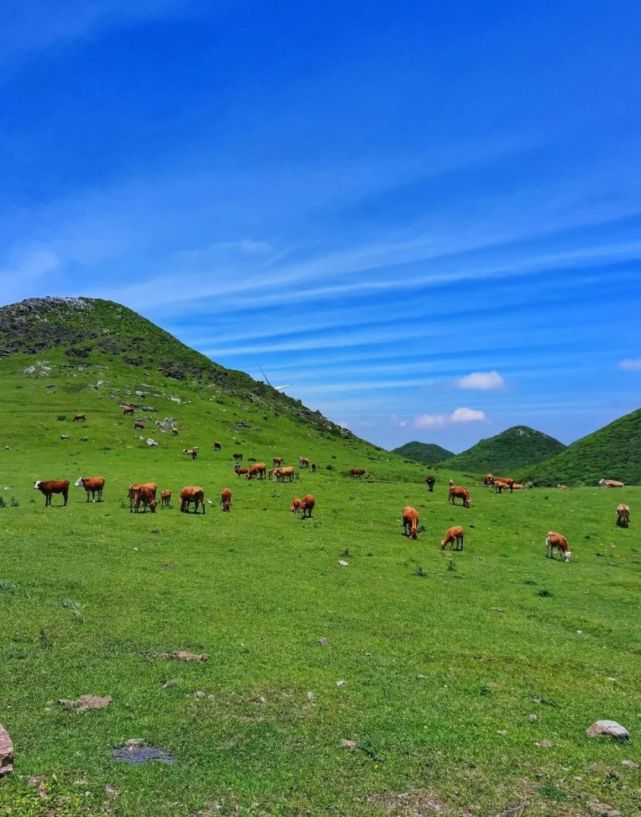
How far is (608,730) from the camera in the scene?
10.2m

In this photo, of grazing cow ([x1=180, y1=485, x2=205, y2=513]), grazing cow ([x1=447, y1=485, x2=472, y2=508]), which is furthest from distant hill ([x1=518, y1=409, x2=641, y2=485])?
grazing cow ([x1=180, y1=485, x2=205, y2=513])

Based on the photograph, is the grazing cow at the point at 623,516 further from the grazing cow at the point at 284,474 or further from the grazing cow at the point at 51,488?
the grazing cow at the point at 51,488

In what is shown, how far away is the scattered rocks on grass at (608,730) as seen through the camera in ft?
33.2

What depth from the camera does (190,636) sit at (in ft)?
45.9

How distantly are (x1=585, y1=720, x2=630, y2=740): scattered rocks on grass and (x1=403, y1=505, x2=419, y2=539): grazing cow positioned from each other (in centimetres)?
2073

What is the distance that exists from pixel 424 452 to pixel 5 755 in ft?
A: 519

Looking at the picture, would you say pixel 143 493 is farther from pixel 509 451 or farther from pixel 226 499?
pixel 509 451

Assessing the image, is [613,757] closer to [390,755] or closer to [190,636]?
[390,755]

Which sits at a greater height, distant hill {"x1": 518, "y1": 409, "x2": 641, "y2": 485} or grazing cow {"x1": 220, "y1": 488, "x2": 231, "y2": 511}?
distant hill {"x1": 518, "y1": 409, "x2": 641, "y2": 485}

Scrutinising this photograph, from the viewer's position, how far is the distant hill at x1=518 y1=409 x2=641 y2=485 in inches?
2766

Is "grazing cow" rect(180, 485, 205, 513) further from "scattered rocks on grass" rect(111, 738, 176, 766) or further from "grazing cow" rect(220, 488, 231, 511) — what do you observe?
"scattered rocks on grass" rect(111, 738, 176, 766)

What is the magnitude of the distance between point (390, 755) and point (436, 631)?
23.2 feet

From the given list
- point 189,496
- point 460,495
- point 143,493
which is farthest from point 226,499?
point 460,495

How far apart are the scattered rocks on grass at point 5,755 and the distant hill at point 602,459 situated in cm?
6809
